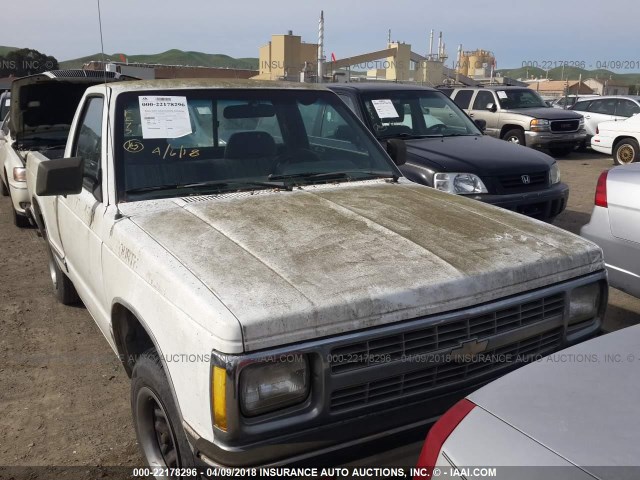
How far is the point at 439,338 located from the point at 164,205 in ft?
5.25

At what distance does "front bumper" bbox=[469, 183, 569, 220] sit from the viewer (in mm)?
6367

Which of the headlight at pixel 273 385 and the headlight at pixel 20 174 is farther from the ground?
the headlight at pixel 273 385

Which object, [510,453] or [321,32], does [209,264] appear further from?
[321,32]

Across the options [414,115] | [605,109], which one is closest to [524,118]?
[605,109]

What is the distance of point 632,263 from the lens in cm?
423

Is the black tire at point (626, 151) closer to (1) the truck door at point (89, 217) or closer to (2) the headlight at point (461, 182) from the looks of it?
(2) the headlight at point (461, 182)

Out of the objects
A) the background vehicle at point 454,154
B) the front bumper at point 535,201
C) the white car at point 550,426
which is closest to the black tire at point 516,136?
the background vehicle at point 454,154

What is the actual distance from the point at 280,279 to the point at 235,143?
5.10 feet

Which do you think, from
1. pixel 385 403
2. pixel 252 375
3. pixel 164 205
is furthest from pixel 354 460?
pixel 164 205

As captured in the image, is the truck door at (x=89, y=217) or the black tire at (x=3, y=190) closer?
the truck door at (x=89, y=217)

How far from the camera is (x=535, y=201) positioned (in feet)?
21.4

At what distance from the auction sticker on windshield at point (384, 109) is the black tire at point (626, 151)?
8400 millimetres

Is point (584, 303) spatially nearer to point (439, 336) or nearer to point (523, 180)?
point (439, 336)

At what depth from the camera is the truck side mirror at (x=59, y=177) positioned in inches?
125
